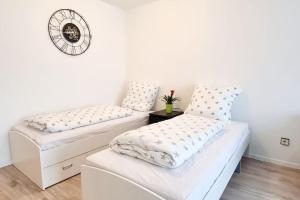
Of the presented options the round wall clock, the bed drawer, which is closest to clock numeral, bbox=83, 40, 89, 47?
the round wall clock

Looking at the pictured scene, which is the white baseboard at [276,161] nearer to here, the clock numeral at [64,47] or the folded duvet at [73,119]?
the folded duvet at [73,119]

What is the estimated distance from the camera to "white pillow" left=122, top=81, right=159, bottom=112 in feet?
10.5

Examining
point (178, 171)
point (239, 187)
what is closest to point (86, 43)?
point (178, 171)

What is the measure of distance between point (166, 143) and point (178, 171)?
21 cm

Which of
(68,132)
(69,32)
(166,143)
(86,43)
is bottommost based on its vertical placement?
(68,132)

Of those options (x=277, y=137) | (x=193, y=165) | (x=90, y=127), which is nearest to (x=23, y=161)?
(x=90, y=127)

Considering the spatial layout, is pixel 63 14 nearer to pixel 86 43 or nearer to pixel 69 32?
pixel 69 32

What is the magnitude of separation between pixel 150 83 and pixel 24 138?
195 centimetres

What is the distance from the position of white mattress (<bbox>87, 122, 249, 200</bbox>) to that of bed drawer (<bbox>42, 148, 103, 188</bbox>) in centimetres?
74

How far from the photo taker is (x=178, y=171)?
1.28 meters

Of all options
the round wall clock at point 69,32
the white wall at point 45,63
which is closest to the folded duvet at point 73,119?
the white wall at point 45,63

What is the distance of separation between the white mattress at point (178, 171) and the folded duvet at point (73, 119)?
82cm

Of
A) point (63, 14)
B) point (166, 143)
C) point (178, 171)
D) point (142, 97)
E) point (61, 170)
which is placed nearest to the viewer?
point (178, 171)

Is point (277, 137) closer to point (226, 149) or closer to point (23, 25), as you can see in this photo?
point (226, 149)
